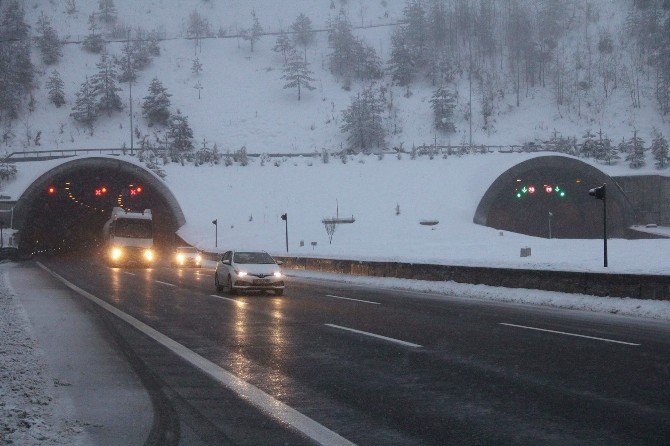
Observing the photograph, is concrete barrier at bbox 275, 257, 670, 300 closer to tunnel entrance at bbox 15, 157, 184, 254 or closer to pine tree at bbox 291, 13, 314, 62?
tunnel entrance at bbox 15, 157, 184, 254

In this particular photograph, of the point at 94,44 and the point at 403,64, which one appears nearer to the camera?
the point at 403,64

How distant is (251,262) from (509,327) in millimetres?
12593

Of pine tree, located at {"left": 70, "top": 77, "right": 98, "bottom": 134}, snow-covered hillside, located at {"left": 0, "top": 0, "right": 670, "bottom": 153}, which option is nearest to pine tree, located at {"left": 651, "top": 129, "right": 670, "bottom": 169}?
snow-covered hillside, located at {"left": 0, "top": 0, "right": 670, "bottom": 153}

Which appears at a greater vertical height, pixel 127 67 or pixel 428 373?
pixel 127 67

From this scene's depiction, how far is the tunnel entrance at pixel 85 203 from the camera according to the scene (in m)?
62.6

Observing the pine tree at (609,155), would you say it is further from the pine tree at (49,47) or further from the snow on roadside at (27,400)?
the pine tree at (49,47)

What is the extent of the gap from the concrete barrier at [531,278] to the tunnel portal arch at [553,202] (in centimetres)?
3082

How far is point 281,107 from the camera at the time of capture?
111 m

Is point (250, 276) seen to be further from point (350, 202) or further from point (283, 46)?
point (283, 46)

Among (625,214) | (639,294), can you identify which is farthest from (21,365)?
(625,214)

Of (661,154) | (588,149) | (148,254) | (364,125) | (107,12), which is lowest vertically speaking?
(148,254)

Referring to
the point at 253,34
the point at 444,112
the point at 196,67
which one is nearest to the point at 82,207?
the point at 196,67

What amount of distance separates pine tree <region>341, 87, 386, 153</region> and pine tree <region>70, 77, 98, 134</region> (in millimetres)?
39764

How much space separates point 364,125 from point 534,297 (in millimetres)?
75226
